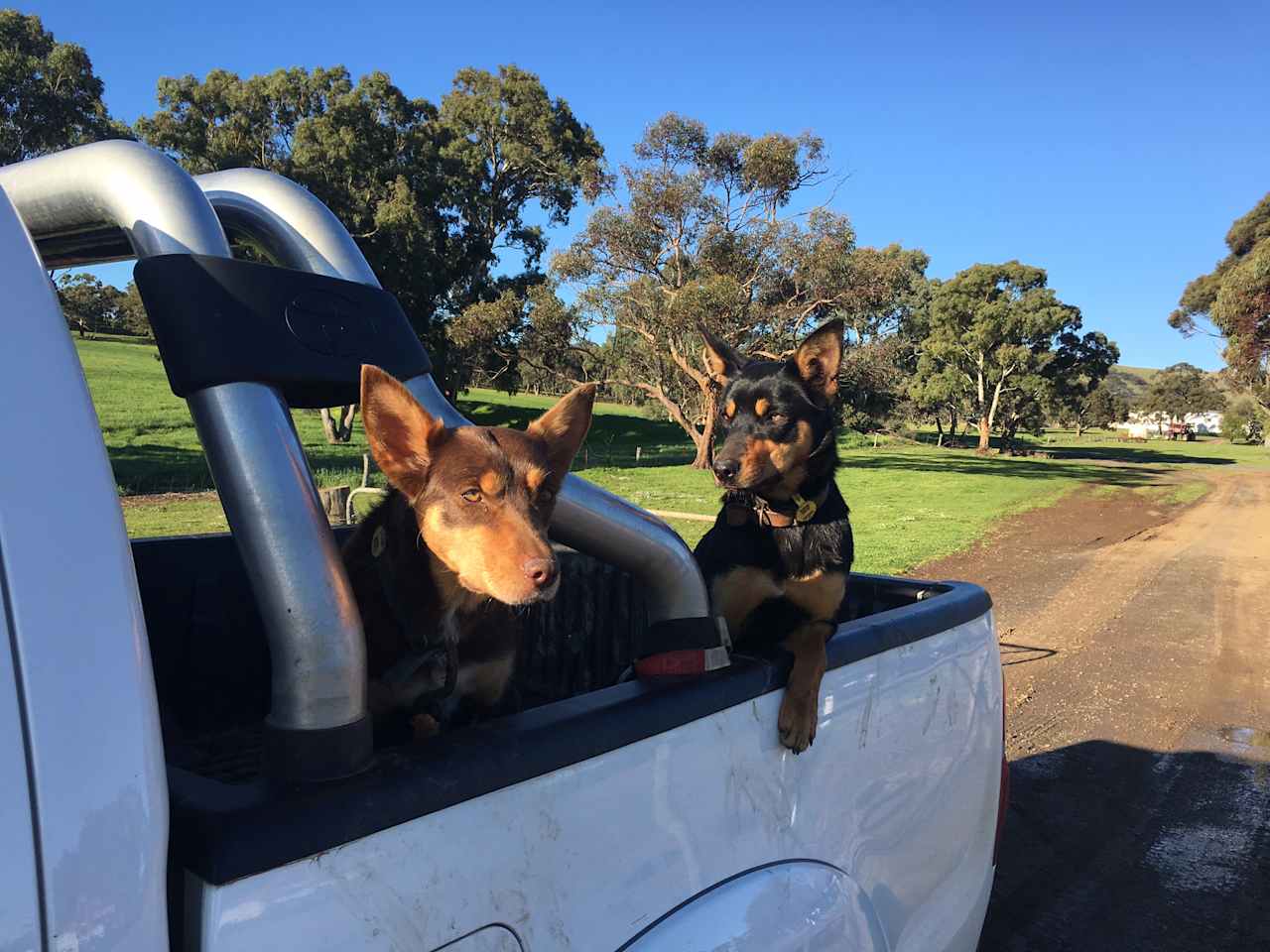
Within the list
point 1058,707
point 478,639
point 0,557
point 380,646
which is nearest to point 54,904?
point 0,557

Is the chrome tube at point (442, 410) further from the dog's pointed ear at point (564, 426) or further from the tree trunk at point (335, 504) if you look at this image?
the tree trunk at point (335, 504)

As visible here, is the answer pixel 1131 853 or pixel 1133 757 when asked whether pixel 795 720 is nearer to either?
pixel 1131 853

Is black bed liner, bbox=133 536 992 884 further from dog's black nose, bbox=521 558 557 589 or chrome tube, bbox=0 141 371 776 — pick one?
dog's black nose, bbox=521 558 557 589

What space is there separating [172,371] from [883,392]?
34343 millimetres

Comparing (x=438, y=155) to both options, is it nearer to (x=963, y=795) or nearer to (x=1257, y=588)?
(x=1257, y=588)

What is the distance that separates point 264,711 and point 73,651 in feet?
7.14

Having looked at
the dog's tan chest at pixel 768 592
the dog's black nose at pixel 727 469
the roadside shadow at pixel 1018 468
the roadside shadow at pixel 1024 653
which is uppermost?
the dog's black nose at pixel 727 469

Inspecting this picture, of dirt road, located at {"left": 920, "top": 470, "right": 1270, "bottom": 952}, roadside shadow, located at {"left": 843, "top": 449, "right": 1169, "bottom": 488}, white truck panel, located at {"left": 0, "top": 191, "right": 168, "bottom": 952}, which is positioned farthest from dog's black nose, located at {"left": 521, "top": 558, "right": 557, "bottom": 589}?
roadside shadow, located at {"left": 843, "top": 449, "right": 1169, "bottom": 488}

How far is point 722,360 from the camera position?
3.84 metres

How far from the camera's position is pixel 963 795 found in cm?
242

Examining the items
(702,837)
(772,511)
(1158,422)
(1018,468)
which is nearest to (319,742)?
(702,837)

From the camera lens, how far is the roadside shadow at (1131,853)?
3.61 metres

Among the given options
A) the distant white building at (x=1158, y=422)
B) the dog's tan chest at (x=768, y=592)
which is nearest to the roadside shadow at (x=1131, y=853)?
the dog's tan chest at (x=768, y=592)

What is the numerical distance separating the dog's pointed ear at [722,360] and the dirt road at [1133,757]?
2.71m
